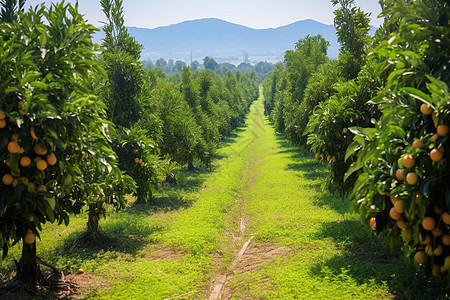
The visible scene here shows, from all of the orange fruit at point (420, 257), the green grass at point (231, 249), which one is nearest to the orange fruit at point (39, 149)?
the green grass at point (231, 249)

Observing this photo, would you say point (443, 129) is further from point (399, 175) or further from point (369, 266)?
point (369, 266)

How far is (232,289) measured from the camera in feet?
25.8

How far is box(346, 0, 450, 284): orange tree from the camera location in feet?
12.9

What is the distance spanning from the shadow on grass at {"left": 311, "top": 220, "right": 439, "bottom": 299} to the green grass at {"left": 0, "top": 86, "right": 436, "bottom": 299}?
24 millimetres

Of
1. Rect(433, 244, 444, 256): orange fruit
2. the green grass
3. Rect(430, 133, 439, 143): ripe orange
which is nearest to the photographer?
Rect(430, 133, 439, 143): ripe orange

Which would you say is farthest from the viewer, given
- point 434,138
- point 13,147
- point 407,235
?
point 13,147

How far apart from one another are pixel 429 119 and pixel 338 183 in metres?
5.21

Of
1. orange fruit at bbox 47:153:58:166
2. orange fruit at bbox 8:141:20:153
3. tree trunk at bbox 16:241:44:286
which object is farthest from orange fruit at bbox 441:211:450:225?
tree trunk at bbox 16:241:44:286

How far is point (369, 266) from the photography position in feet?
26.2

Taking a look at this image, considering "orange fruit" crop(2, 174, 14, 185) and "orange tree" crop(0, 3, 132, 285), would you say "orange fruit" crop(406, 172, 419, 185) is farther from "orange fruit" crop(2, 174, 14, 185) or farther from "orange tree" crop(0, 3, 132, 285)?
"orange fruit" crop(2, 174, 14, 185)

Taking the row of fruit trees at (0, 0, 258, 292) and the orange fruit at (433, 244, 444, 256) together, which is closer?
the orange fruit at (433, 244, 444, 256)

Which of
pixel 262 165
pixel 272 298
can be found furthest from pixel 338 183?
pixel 262 165

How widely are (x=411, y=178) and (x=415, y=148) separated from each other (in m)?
0.37

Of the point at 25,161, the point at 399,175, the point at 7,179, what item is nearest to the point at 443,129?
the point at 399,175
